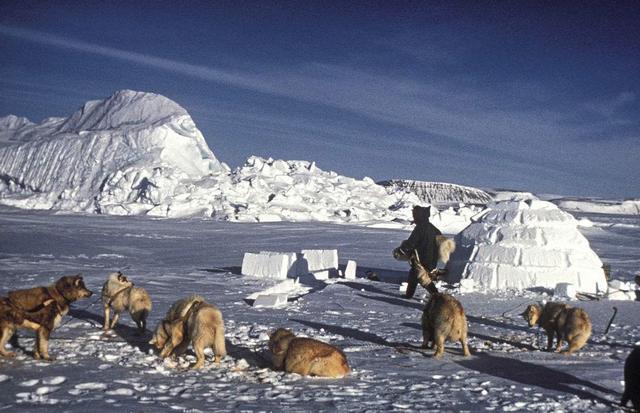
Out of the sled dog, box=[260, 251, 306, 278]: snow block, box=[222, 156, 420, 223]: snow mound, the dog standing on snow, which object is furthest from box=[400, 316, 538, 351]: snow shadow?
box=[222, 156, 420, 223]: snow mound

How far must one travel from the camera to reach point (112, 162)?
7138 centimetres

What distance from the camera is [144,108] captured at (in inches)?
3191

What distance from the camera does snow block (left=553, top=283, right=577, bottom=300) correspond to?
12.7 metres

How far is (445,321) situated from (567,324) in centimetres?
168

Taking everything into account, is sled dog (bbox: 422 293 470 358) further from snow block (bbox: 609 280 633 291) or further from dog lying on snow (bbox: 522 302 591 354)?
snow block (bbox: 609 280 633 291)

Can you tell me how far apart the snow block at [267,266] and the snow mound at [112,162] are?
47.9 metres

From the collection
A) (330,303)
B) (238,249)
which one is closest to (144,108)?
(238,249)

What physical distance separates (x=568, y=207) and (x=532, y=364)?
494 ft

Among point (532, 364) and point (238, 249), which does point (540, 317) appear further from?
point (238, 249)

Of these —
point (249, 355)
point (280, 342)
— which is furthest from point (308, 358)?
point (249, 355)

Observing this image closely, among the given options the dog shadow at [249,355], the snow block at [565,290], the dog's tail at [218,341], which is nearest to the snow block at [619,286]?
the snow block at [565,290]

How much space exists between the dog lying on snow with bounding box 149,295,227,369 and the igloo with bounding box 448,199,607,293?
9107mm

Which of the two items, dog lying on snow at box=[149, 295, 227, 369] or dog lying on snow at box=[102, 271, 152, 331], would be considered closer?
dog lying on snow at box=[149, 295, 227, 369]

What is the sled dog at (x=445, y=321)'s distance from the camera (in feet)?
22.0
